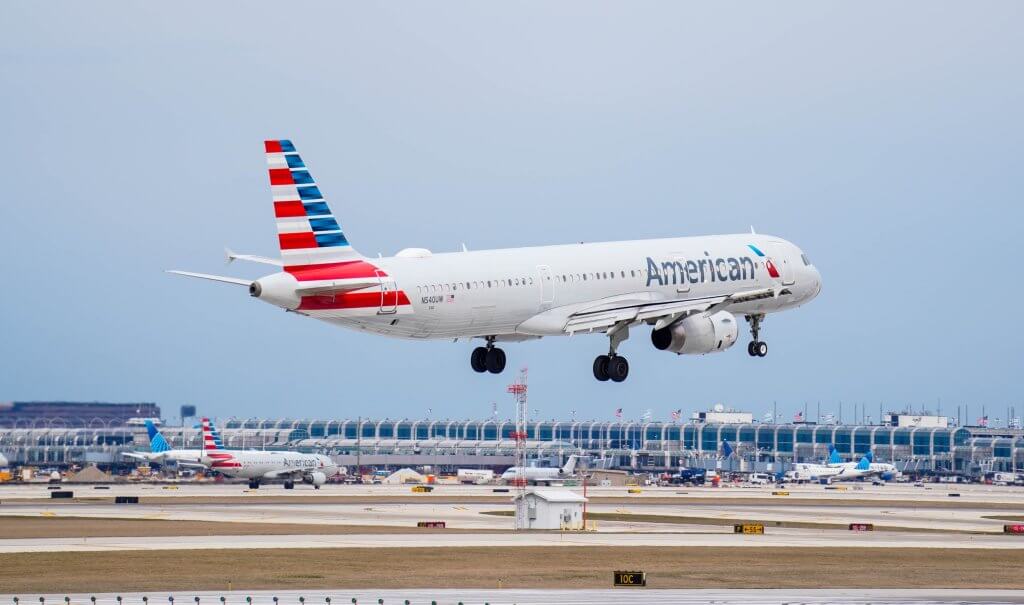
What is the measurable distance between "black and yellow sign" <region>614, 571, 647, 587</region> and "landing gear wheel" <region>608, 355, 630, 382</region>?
1218 cm

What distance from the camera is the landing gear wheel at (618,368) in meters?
75.8

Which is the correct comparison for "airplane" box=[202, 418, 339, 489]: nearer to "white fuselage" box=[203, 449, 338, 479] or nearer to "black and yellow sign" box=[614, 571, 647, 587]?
"white fuselage" box=[203, 449, 338, 479]

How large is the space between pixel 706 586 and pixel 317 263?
20019 mm

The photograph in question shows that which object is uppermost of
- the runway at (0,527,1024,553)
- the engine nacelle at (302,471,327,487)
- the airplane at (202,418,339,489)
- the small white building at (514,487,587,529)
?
the airplane at (202,418,339,489)

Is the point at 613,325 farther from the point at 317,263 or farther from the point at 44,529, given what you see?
the point at 44,529

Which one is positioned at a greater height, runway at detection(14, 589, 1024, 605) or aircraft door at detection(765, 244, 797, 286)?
aircraft door at detection(765, 244, 797, 286)

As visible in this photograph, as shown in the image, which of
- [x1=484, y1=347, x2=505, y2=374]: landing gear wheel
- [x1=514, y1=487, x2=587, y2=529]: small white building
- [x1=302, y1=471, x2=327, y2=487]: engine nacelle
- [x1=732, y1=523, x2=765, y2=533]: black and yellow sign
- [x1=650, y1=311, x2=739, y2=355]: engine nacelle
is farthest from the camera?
[x1=302, y1=471, x2=327, y2=487]: engine nacelle

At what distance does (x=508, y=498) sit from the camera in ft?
509

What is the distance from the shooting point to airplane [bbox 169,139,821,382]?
63.6m

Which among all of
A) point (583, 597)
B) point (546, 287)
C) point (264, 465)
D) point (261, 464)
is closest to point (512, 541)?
point (546, 287)

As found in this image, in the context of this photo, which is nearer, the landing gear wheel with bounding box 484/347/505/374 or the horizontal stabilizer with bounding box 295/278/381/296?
the horizontal stabilizer with bounding box 295/278/381/296

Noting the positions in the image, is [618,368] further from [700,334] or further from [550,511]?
[550,511]

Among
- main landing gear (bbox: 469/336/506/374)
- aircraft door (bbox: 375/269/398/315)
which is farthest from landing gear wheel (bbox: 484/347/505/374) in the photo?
aircraft door (bbox: 375/269/398/315)

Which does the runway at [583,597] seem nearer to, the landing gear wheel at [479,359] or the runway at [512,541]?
the landing gear wheel at [479,359]
